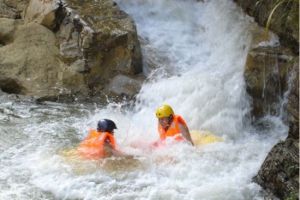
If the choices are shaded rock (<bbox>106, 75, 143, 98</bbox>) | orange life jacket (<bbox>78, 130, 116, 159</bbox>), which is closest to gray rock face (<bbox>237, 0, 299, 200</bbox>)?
shaded rock (<bbox>106, 75, 143, 98</bbox>)

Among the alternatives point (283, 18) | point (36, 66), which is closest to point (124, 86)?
point (36, 66)

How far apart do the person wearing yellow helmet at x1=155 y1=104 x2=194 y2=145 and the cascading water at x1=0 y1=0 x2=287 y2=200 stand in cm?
16

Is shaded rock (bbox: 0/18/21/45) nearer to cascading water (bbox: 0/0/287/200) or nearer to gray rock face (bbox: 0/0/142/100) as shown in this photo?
gray rock face (bbox: 0/0/142/100)

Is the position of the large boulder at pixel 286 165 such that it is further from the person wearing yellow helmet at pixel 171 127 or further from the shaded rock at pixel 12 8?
the shaded rock at pixel 12 8

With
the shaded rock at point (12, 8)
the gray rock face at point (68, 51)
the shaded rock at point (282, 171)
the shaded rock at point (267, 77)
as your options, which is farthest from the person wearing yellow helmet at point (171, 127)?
the shaded rock at point (12, 8)

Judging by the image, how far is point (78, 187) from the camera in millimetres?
6309

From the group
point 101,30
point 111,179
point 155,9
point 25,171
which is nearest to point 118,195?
point 111,179

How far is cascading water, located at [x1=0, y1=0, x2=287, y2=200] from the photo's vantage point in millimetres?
6320

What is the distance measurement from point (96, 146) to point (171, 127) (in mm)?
1143

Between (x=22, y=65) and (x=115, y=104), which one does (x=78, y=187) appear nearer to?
(x=115, y=104)

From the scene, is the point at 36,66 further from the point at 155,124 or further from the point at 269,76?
the point at 269,76

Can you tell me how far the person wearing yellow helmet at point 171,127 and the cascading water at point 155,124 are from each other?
16 centimetres

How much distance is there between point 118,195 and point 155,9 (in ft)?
22.3

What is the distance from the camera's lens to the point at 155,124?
870 cm
